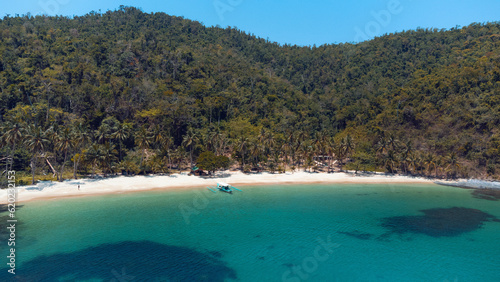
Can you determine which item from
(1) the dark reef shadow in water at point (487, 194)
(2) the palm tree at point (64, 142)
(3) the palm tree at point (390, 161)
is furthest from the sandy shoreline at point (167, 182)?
(1) the dark reef shadow in water at point (487, 194)

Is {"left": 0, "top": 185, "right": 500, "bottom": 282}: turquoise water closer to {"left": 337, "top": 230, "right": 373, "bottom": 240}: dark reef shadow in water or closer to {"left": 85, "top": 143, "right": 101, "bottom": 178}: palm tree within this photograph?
{"left": 337, "top": 230, "right": 373, "bottom": 240}: dark reef shadow in water

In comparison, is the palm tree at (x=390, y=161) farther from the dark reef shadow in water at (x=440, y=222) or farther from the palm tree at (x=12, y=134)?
the palm tree at (x=12, y=134)

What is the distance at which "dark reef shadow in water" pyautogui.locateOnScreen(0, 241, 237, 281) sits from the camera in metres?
26.9

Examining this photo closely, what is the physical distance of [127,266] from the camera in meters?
29.0

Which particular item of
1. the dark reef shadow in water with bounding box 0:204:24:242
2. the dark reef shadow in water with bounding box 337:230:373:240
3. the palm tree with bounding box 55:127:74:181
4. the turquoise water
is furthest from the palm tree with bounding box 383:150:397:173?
the dark reef shadow in water with bounding box 0:204:24:242

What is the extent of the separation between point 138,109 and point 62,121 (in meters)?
23.4

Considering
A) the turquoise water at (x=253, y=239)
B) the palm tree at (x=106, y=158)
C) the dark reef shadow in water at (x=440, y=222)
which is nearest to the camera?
the turquoise water at (x=253, y=239)

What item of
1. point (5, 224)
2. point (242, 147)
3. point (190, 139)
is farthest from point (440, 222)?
point (5, 224)

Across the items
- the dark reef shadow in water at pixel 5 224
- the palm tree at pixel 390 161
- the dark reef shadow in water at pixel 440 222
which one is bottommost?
the dark reef shadow in water at pixel 440 222

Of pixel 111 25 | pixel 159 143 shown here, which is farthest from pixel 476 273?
Answer: pixel 111 25

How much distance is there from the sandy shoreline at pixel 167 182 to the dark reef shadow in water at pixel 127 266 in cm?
3024

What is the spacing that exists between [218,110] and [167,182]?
51.1 metres

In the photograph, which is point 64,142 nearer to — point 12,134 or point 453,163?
point 12,134

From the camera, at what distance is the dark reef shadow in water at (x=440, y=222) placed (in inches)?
1662
